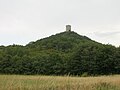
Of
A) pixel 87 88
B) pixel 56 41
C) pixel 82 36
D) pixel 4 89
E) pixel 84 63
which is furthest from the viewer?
pixel 82 36

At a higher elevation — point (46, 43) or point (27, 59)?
point (46, 43)

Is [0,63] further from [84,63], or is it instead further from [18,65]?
[84,63]

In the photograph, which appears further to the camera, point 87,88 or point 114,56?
point 114,56

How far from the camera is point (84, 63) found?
1932 inches

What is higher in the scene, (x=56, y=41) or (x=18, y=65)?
(x=56, y=41)

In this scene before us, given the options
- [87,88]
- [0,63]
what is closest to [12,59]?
[0,63]

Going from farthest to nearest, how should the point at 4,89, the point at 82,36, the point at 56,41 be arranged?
the point at 82,36
the point at 56,41
the point at 4,89

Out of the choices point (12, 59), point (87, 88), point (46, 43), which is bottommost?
point (87, 88)

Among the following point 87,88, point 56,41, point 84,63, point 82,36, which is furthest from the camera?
point 82,36

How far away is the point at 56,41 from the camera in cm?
8256

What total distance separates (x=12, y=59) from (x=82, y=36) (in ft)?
136

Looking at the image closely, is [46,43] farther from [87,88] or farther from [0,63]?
[87,88]

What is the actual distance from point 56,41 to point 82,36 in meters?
13.1

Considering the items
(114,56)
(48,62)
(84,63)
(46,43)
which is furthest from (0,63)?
(46,43)
